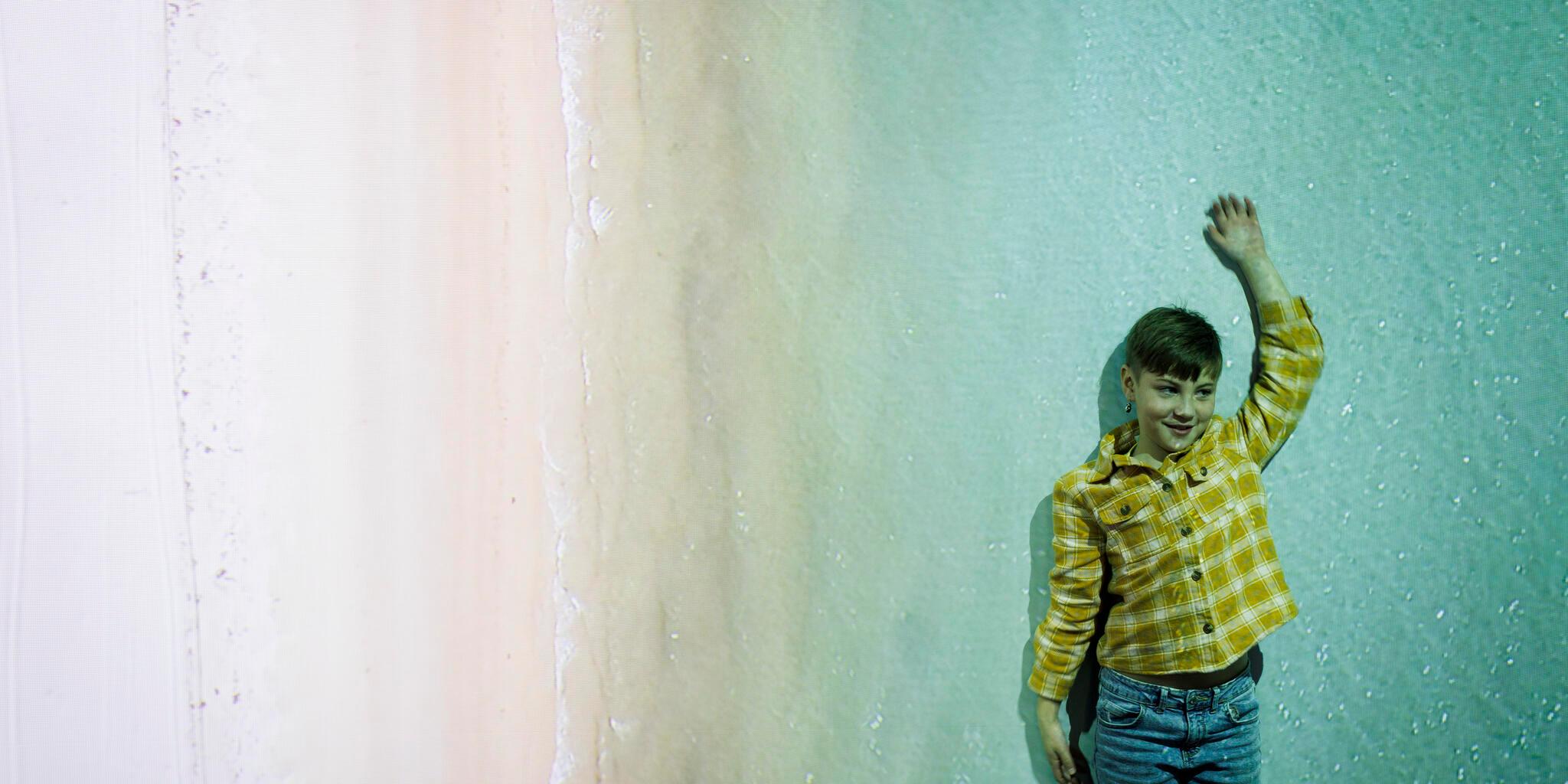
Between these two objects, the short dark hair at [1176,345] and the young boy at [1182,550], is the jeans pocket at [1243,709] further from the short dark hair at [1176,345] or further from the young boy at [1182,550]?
the short dark hair at [1176,345]

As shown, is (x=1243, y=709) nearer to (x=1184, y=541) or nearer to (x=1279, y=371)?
(x=1184, y=541)

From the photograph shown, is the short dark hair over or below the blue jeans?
over

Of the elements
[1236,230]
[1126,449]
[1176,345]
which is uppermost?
[1236,230]

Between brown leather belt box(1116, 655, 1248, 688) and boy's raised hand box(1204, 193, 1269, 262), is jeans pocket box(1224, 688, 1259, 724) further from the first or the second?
boy's raised hand box(1204, 193, 1269, 262)

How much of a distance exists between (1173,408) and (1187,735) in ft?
1.10

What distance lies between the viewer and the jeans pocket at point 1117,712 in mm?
1015

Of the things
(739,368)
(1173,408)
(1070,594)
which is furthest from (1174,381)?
(739,368)

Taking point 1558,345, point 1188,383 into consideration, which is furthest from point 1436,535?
point 1188,383

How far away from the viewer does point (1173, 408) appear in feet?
3.28

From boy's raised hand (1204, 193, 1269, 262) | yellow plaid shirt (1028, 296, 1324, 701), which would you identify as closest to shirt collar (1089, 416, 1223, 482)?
yellow plaid shirt (1028, 296, 1324, 701)

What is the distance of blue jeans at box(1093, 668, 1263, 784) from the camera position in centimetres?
100

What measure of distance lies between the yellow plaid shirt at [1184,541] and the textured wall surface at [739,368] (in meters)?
0.05

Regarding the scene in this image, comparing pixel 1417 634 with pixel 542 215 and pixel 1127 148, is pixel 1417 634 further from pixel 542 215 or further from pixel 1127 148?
pixel 542 215

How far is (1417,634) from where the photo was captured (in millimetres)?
1066
